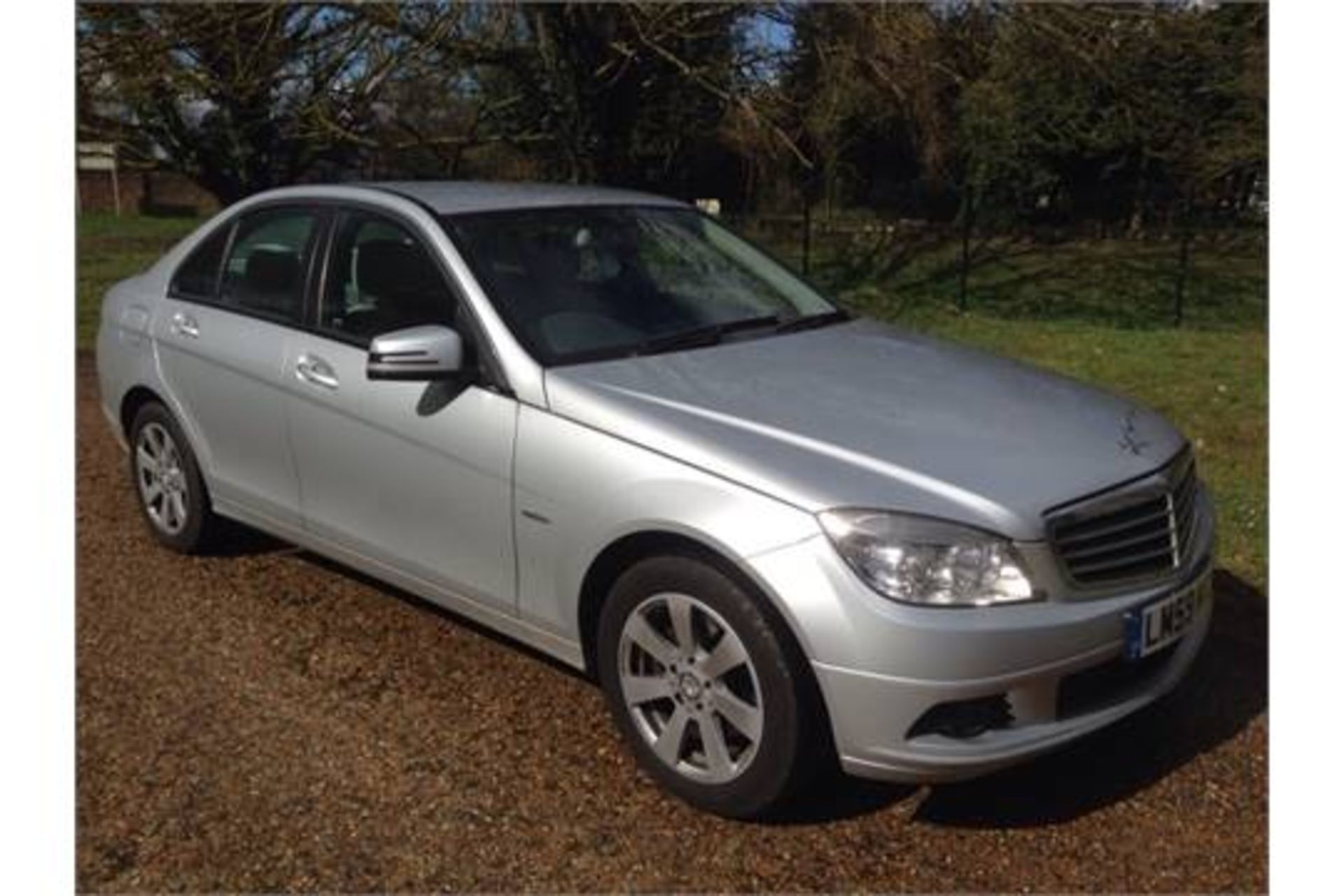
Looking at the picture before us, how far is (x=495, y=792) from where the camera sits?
339cm

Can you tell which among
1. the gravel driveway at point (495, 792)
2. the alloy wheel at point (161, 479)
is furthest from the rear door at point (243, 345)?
the gravel driveway at point (495, 792)

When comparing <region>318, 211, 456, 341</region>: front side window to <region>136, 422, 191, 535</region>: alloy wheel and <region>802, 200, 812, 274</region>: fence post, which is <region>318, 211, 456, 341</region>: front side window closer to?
<region>136, 422, 191, 535</region>: alloy wheel

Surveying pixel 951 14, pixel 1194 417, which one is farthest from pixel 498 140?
pixel 1194 417

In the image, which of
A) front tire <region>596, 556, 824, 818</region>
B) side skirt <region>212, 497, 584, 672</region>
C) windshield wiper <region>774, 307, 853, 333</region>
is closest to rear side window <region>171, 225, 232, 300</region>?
side skirt <region>212, 497, 584, 672</region>

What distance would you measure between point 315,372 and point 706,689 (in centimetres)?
190

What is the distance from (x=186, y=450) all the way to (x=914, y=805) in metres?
3.23

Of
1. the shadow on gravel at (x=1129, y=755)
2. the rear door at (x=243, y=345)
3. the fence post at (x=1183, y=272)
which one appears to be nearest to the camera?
the shadow on gravel at (x=1129, y=755)

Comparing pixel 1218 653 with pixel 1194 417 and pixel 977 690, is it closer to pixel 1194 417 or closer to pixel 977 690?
pixel 977 690

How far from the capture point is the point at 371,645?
14.3 ft

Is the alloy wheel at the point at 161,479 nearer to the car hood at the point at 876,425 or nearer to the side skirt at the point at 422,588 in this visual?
the side skirt at the point at 422,588

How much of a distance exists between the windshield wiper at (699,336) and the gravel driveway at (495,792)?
3.63 ft

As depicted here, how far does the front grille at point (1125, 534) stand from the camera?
3078 mm

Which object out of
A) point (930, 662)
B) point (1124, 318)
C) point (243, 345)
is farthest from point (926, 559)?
point (1124, 318)

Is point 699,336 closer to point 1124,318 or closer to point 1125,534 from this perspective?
point 1125,534
